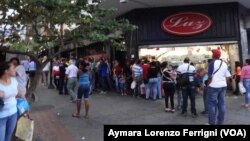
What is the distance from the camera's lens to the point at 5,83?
602cm

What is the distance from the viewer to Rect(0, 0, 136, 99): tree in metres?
8.00

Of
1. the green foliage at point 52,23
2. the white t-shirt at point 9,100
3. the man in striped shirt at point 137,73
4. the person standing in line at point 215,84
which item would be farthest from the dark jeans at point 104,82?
the white t-shirt at point 9,100

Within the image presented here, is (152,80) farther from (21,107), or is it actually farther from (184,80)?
(21,107)

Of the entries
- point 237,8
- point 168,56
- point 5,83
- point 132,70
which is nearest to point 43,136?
point 5,83

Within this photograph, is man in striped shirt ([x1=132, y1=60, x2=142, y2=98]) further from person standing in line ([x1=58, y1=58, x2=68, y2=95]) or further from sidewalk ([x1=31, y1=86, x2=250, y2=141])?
person standing in line ([x1=58, y1=58, x2=68, y2=95])

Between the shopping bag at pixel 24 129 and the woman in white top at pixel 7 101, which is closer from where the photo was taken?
the woman in white top at pixel 7 101

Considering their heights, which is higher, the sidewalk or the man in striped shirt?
the man in striped shirt

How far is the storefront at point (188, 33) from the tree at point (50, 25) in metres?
8.48

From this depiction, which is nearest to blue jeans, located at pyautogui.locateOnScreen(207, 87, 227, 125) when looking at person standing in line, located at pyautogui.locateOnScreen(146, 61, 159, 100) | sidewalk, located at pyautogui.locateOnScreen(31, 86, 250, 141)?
sidewalk, located at pyautogui.locateOnScreen(31, 86, 250, 141)

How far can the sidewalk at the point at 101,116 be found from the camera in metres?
9.02

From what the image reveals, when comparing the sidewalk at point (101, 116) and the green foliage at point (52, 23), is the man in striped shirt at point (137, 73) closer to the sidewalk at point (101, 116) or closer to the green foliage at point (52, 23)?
the sidewalk at point (101, 116)

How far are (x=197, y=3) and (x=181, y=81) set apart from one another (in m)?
7.21

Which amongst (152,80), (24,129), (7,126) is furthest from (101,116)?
(7,126)

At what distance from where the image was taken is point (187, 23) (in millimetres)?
17203
